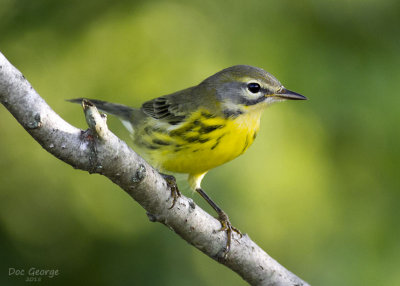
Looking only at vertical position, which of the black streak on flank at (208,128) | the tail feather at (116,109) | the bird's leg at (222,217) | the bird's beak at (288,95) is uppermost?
the bird's beak at (288,95)

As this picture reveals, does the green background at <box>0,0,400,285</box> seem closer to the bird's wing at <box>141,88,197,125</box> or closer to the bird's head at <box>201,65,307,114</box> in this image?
the bird's head at <box>201,65,307,114</box>

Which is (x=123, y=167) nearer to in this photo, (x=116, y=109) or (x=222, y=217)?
(x=222, y=217)

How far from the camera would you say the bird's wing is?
3.78m

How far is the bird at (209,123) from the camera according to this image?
137 inches

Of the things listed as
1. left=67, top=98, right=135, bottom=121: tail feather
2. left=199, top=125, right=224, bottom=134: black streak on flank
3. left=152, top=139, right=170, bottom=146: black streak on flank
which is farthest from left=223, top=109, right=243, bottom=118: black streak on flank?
left=67, top=98, right=135, bottom=121: tail feather

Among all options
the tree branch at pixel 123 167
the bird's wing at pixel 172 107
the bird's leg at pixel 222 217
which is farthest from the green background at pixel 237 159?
the tree branch at pixel 123 167

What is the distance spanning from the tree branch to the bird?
8.7 inches

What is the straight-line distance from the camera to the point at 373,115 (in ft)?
11.6

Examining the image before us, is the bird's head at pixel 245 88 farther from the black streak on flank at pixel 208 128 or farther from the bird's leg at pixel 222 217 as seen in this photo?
the bird's leg at pixel 222 217

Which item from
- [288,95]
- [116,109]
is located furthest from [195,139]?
[116,109]

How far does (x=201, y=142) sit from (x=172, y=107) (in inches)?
23.0

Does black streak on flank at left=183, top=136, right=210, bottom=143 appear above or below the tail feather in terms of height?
below

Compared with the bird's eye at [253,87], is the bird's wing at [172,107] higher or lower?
lower

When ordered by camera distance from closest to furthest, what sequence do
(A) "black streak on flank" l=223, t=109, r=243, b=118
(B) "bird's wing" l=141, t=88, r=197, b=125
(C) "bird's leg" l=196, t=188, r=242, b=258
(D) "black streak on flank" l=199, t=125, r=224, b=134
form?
1. (C) "bird's leg" l=196, t=188, r=242, b=258
2. (D) "black streak on flank" l=199, t=125, r=224, b=134
3. (A) "black streak on flank" l=223, t=109, r=243, b=118
4. (B) "bird's wing" l=141, t=88, r=197, b=125
